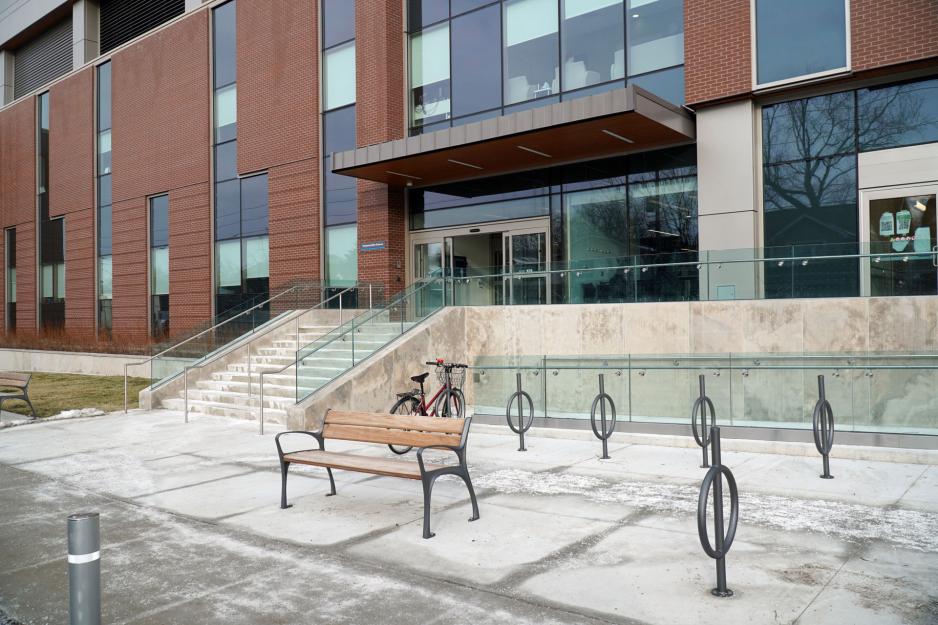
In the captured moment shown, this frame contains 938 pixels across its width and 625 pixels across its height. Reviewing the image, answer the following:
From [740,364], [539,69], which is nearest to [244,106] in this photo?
[539,69]

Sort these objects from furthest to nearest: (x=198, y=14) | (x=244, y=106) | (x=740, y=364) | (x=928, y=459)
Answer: (x=198, y=14) < (x=244, y=106) < (x=740, y=364) < (x=928, y=459)

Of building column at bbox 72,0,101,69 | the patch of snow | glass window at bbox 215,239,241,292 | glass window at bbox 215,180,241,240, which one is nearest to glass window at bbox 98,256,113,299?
glass window at bbox 215,239,241,292

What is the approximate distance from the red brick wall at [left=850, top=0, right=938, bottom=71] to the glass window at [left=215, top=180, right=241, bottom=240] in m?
19.3

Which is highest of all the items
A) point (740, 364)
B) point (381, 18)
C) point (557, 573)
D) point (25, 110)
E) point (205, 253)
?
point (25, 110)

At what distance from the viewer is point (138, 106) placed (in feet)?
100

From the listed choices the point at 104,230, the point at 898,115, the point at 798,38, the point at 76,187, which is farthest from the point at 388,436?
the point at 76,187

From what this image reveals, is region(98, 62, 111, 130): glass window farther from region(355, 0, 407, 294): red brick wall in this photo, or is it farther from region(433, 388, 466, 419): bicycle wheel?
region(433, 388, 466, 419): bicycle wheel

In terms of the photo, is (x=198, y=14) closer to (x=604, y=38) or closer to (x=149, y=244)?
(x=149, y=244)

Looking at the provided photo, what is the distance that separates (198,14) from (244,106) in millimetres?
5061

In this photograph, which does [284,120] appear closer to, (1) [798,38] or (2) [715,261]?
(2) [715,261]

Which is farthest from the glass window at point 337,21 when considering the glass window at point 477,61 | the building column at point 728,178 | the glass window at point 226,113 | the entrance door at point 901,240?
the entrance door at point 901,240

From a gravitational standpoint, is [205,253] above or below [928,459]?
above

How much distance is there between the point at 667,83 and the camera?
17.2 m

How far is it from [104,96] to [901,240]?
3150cm
